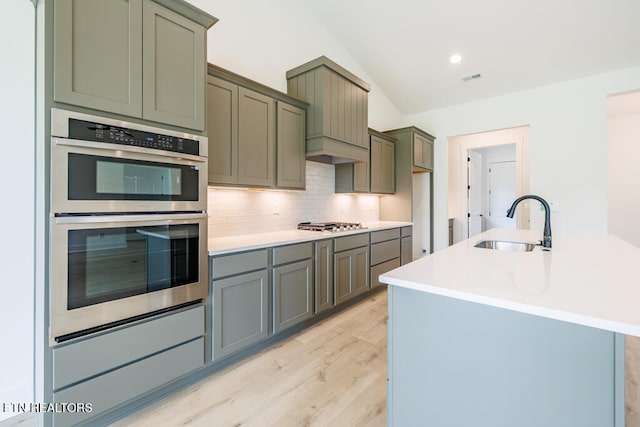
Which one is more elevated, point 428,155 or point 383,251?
point 428,155

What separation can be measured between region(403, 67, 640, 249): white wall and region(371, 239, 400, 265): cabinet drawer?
221 cm

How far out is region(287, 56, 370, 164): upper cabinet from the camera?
2951 millimetres

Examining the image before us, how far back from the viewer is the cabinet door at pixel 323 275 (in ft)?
8.88

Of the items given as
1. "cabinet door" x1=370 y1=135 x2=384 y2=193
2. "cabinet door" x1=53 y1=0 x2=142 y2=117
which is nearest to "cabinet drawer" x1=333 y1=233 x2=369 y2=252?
"cabinet door" x1=370 y1=135 x2=384 y2=193

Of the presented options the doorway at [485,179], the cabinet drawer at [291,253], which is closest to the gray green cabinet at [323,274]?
the cabinet drawer at [291,253]

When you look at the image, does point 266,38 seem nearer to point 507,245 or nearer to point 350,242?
point 350,242

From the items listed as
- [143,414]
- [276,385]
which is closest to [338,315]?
[276,385]

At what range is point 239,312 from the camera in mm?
2057

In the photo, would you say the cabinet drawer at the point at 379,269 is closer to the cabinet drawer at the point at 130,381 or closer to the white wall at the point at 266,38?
the cabinet drawer at the point at 130,381

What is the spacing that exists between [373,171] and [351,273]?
5.61 feet

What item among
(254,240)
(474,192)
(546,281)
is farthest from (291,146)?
(474,192)

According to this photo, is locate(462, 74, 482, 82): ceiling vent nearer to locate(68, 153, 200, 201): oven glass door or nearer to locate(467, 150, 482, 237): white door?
locate(467, 150, 482, 237): white door

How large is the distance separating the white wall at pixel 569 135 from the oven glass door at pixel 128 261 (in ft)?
15.3
